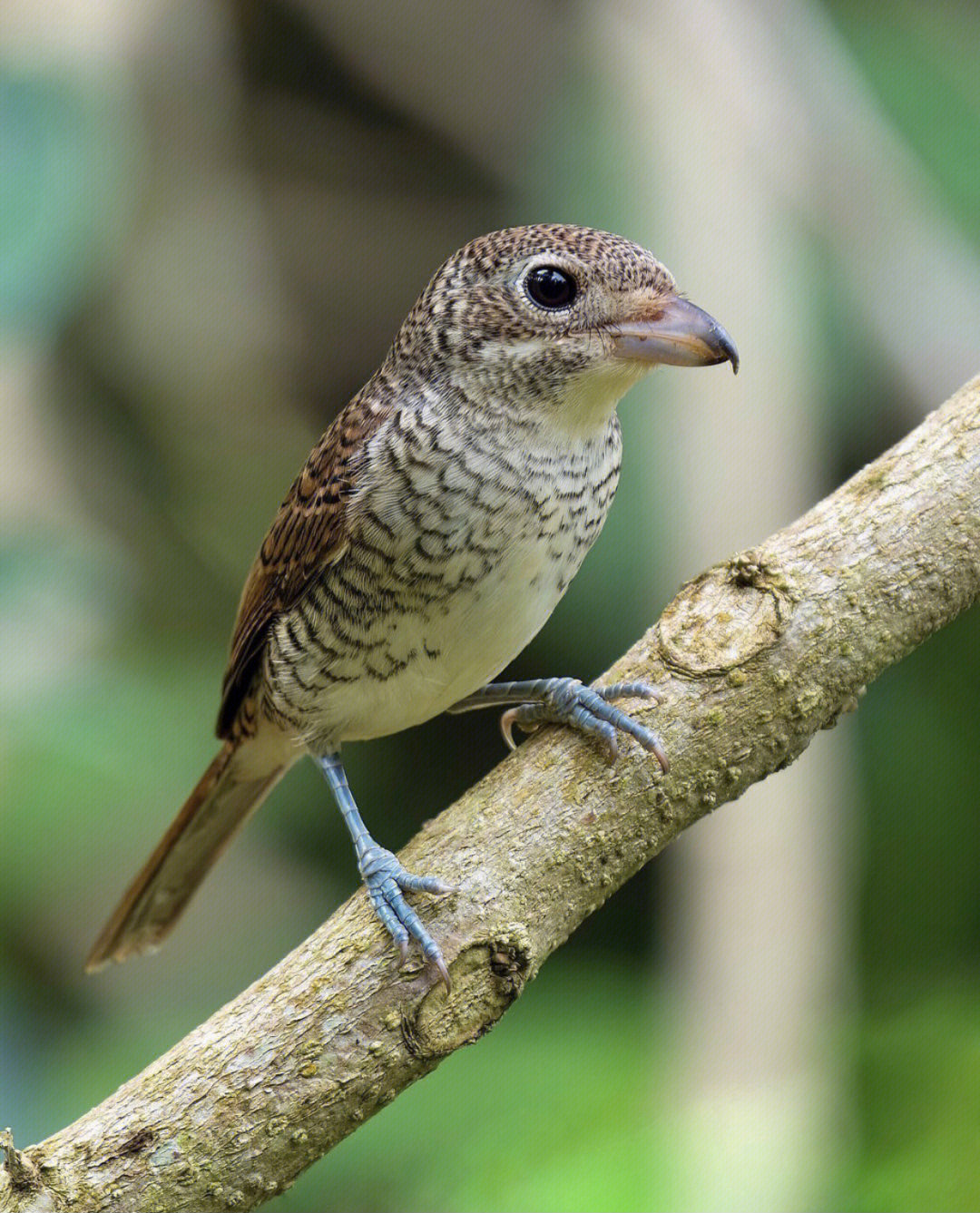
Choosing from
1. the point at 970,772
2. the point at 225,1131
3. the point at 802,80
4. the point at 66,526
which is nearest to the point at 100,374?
the point at 66,526

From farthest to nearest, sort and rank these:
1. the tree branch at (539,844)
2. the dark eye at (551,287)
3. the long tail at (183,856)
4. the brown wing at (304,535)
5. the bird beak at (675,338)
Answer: the long tail at (183,856), the brown wing at (304,535), the dark eye at (551,287), the bird beak at (675,338), the tree branch at (539,844)

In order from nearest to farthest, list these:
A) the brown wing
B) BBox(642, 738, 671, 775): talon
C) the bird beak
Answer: BBox(642, 738, 671, 775): talon
the bird beak
the brown wing

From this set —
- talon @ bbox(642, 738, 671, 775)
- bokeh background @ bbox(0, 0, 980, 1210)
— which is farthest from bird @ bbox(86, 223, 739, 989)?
bokeh background @ bbox(0, 0, 980, 1210)

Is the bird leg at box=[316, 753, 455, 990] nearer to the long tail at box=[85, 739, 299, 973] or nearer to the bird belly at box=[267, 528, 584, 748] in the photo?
the bird belly at box=[267, 528, 584, 748]

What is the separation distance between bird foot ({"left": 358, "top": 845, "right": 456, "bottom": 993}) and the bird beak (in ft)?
2.99

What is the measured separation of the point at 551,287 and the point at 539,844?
935 millimetres

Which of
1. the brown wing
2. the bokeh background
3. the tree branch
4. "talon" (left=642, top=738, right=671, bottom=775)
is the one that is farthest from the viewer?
the bokeh background

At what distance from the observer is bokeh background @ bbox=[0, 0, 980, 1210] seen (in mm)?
3695

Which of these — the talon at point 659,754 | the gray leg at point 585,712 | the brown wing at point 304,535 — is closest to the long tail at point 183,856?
the brown wing at point 304,535

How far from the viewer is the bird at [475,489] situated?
7.76 ft

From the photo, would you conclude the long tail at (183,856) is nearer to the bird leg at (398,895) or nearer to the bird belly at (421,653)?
the bird belly at (421,653)

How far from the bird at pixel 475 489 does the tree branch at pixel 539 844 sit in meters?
0.07

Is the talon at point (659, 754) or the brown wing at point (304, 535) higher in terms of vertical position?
the brown wing at point (304, 535)

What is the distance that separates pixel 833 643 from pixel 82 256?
8.72 ft
